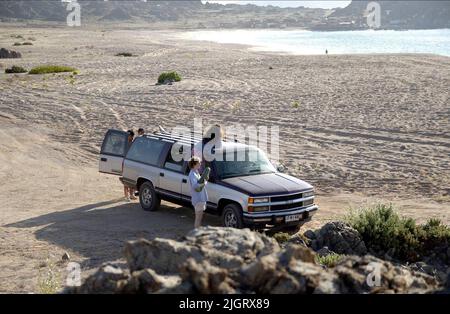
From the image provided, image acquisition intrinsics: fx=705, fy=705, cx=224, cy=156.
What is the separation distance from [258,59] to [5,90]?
26320mm

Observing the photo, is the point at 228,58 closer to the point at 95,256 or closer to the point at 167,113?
the point at 167,113

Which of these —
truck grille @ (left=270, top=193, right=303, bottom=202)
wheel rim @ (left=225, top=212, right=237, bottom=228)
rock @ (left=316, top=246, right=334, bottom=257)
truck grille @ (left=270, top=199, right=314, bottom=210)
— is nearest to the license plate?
truck grille @ (left=270, top=199, right=314, bottom=210)

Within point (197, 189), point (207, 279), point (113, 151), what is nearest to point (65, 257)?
point (197, 189)

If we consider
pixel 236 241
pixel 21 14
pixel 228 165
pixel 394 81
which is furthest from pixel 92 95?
pixel 21 14

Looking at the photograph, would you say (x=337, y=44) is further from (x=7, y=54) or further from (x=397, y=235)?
(x=397, y=235)

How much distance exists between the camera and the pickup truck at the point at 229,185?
42.0ft

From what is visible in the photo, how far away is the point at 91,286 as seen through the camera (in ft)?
21.8

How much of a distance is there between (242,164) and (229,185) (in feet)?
2.94

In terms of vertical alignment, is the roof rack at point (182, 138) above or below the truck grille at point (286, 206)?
above

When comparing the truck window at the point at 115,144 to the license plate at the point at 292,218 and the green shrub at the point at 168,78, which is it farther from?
the green shrub at the point at 168,78

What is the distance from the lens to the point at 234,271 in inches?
253

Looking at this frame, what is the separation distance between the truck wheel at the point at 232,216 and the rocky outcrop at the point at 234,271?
527 cm

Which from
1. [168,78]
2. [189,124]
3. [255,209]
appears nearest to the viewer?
[255,209]

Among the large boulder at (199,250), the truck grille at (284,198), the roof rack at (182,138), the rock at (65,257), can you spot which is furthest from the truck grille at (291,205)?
the large boulder at (199,250)
